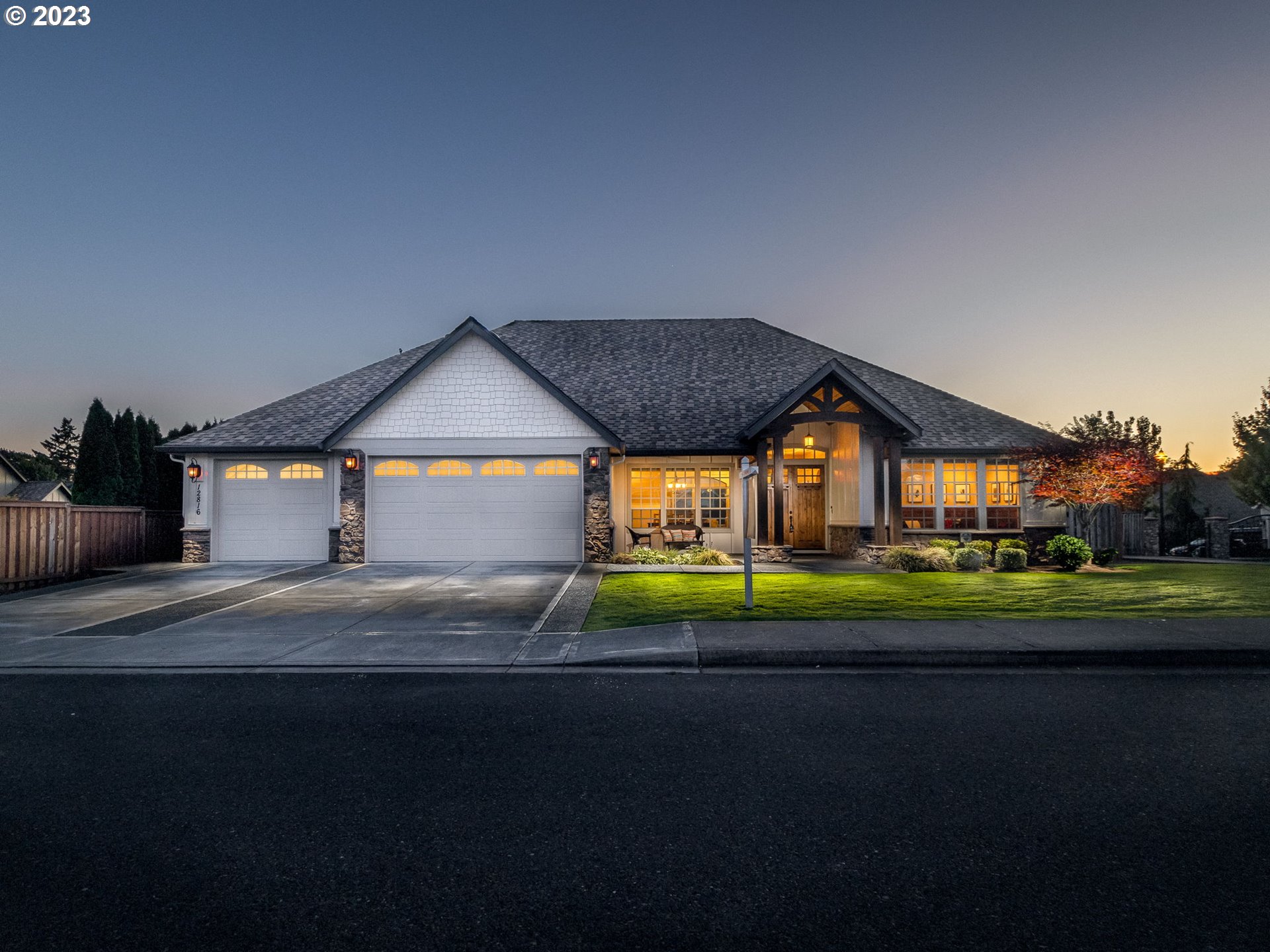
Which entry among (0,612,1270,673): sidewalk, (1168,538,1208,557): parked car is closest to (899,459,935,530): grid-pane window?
(0,612,1270,673): sidewalk

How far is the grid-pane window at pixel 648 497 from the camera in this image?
60.4 feet

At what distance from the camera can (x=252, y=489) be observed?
17.4m

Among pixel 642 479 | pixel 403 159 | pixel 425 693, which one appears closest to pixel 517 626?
pixel 425 693

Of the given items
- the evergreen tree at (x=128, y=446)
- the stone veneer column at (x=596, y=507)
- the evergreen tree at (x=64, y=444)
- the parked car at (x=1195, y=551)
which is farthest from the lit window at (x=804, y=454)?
the evergreen tree at (x=64, y=444)

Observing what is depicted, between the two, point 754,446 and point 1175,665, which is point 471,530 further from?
point 1175,665

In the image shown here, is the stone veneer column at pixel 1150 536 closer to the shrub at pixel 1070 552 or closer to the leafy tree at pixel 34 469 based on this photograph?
the shrub at pixel 1070 552

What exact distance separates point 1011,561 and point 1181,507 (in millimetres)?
21472

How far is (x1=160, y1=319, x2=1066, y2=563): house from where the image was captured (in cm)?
1670

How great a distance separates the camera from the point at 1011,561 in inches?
607

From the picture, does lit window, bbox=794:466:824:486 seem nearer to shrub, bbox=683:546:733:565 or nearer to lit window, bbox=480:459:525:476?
shrub, bbox=683:546:733:565

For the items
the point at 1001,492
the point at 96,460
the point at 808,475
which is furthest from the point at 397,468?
the point at 96,460

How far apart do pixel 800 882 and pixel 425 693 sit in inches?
160

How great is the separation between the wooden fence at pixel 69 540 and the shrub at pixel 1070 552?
23742 mm

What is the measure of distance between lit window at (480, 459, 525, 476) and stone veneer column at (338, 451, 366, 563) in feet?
10.5
